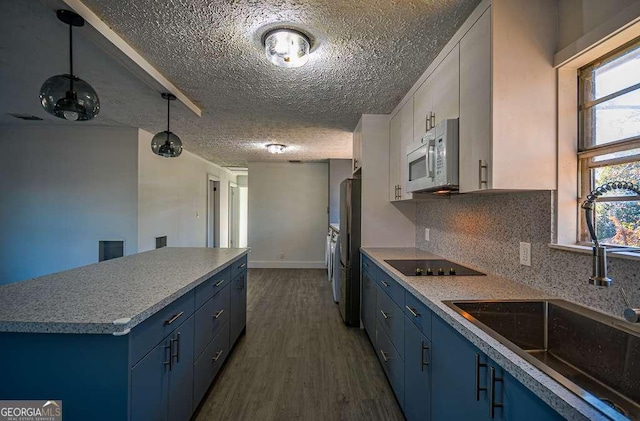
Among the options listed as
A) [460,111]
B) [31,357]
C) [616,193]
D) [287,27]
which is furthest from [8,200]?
[616,193]

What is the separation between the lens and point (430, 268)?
210 centimetres

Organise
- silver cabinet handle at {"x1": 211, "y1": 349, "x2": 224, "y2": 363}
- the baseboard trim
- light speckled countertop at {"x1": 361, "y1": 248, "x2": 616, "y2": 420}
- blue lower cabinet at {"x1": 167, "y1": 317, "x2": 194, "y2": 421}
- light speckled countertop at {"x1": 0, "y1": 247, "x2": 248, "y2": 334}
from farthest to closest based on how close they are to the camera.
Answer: the baseboard trim, silver cabinet handle at {"x1": 211, "y1": 349, "x2": 224, "y2": 363}, blue lower cabinet at {"x1": 167, "y1": 317, "x2": 194, "y2": 421}, light speckled countertop at {"x1": 0, "y1": 247, "x2": 248, "y2": 334}, light speckled countertop at {"x1": 361, "y1": 248, "x2": 616, "y2": 420}

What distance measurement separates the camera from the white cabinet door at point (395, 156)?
9.68ft

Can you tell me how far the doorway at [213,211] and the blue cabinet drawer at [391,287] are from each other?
558 centimetres

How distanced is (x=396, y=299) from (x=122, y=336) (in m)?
1.47

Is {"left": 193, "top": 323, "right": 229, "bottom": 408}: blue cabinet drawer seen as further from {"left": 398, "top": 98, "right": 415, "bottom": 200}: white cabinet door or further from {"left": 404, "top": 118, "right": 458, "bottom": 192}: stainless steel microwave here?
{"left": 398, "top": 98, "right": 415, "bottom": 200}: white cabinet door

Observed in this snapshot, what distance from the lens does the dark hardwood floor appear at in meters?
1.92

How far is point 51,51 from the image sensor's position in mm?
2098

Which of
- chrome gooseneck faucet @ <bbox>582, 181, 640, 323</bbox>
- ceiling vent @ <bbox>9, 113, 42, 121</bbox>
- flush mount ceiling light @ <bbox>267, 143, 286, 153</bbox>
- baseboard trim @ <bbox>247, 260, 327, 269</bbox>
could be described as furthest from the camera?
baseboard trim @ <bbox>247, 260, 327, 269</bbox>

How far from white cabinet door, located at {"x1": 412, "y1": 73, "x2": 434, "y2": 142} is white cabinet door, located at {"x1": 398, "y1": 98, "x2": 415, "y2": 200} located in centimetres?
7

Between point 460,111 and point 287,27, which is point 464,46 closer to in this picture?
point 460,111

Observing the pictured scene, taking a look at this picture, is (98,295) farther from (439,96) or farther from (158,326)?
(439,96)

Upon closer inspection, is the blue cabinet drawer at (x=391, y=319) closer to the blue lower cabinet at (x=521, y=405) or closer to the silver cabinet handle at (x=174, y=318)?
the blue lower cabinet at (x=521, y=405)

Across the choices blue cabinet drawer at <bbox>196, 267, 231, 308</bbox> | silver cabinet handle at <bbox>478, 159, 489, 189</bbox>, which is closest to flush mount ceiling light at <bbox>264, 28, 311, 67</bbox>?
silver cabinet handle at <bbox>478, 159, 489, 189</bbox>
